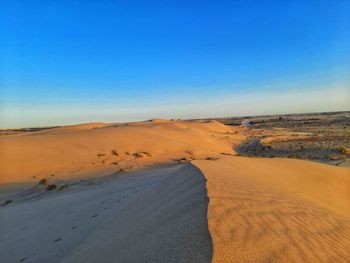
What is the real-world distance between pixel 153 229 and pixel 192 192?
121cm

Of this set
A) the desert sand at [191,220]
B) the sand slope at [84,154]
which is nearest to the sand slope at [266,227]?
the desert sand at [191,220]

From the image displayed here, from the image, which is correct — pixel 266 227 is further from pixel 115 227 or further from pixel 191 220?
pixel 115 227

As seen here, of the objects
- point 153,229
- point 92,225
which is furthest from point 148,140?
point 153,229

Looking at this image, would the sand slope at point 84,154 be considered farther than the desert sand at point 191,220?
Yes

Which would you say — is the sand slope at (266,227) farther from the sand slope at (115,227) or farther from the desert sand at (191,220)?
the sand slope at (115,227)

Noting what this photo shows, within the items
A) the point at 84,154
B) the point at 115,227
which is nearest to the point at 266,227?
the point at 115,227

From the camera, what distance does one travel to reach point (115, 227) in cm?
495

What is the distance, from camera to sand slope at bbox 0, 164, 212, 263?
3.26m

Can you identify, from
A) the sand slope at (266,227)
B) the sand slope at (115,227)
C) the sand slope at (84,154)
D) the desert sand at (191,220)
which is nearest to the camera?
the sand slope at (266,227)

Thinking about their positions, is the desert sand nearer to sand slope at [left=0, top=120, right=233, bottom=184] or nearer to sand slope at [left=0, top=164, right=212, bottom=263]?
sand slope at [left=0, top=164, right=212, bottom=263]

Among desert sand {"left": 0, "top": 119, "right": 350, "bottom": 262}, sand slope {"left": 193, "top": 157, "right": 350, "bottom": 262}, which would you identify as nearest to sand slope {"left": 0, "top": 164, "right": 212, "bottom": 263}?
desert sand {"left": 0, "top": 119, "right": 350, "bottom": 262}

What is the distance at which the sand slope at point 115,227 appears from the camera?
10.7 ft

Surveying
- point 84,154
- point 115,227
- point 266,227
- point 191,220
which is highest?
point 191,220

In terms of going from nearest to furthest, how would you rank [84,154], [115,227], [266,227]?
1. [266,227]
2. [115,227]
3. [84,154]
